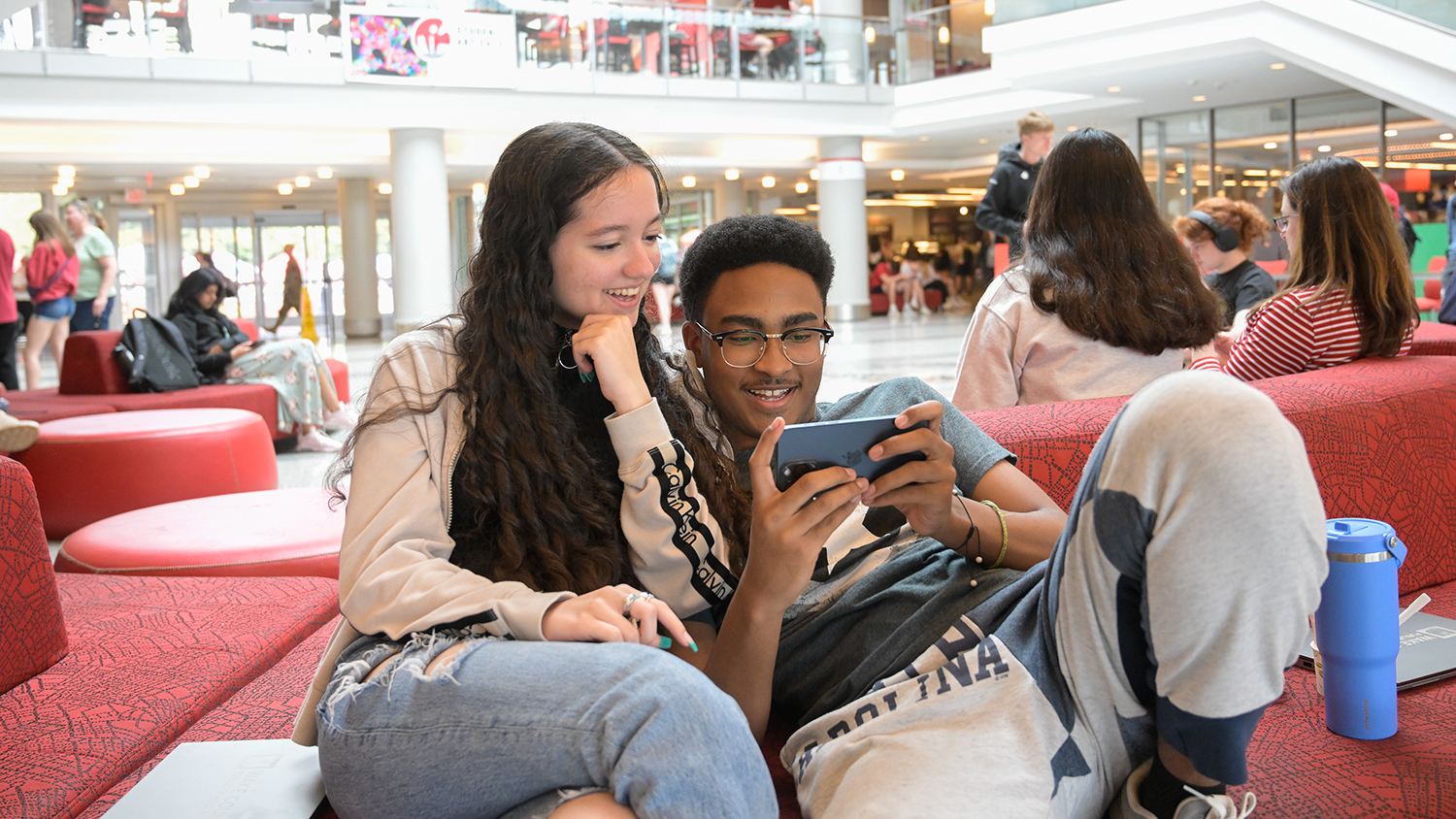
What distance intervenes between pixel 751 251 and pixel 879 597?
616 mm

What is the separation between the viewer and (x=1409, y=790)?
4.44 feet

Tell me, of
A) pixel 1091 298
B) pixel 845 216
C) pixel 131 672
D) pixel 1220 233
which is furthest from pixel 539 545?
pixel 845 216

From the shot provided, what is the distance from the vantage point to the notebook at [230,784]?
4.35 feet

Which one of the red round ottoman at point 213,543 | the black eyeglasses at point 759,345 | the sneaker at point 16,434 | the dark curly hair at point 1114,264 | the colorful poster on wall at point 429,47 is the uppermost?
the colorful poster on wall at point 429,47

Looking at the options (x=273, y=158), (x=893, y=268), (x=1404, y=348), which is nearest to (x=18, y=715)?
(x=1404, y=348)

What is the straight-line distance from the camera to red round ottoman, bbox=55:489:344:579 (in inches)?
104

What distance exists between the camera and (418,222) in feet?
→ 47.5

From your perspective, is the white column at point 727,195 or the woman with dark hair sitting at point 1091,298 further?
the white column at point 727,195

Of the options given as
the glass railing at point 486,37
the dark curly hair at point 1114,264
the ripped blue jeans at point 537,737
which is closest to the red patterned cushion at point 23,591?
the ripped blue jeans at point 537,737

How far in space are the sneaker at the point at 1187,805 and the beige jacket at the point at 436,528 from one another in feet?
1.89

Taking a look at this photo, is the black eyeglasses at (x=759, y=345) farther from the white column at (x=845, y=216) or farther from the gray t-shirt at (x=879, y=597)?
the white column at (x=845, y=216)

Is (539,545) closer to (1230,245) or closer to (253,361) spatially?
(1230,245)

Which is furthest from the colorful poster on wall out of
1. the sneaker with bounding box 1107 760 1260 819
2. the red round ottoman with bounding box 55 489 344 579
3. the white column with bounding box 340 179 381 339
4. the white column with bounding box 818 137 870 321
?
the sneaker with bounding box 1107 760 1260 819

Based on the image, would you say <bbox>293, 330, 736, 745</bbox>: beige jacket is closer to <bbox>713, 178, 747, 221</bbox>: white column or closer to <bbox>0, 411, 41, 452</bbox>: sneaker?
<bbox>0, 411, 41, 452</bbox>: sneaker
